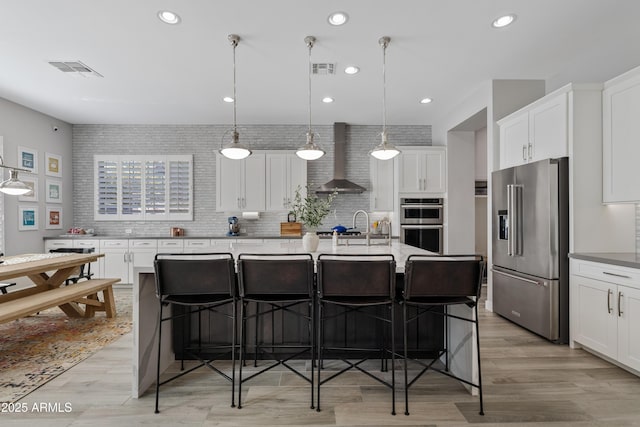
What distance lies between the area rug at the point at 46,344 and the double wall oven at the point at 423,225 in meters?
4.21

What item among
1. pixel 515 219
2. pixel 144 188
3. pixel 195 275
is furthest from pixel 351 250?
pixel 144 188

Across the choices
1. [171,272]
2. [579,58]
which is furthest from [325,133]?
[171,272]

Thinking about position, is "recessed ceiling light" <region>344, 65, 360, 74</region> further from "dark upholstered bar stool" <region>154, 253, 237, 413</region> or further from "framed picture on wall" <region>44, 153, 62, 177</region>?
"framed picture on wall" <region>44, 153, 62, 177</region>

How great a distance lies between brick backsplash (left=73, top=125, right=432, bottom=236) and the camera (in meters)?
6.25

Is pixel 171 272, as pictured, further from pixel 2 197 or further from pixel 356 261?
pixel 2 197

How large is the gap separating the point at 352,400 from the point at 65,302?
10.1 feet

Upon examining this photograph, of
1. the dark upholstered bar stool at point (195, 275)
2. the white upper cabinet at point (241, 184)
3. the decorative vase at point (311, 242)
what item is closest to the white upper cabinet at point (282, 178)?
the white upper cabinet at point (241, 184)

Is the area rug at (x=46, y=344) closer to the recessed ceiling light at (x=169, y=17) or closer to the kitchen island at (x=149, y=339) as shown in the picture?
the kitchen island at (x=149, y=339)

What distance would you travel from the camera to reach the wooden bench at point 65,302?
2916 mm

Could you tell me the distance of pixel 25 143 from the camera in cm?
528

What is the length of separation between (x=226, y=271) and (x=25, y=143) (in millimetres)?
5273

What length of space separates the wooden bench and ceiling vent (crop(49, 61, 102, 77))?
2481 mm

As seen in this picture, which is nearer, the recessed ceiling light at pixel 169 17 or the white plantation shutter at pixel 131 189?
the recessed ceiling light at pixel 169 17

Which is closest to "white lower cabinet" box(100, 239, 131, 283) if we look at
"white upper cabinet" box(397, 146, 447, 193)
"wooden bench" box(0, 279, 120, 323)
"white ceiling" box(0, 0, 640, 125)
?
"wooden bench" box(0, 279, 120, 323)
